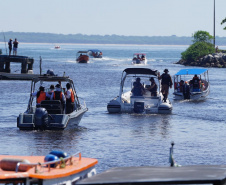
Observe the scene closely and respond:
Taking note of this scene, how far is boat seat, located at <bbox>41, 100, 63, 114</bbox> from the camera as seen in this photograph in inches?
938

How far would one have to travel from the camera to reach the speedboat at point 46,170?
1011cm

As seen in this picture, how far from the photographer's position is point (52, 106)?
23.9 m

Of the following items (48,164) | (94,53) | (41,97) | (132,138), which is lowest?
(132,138)

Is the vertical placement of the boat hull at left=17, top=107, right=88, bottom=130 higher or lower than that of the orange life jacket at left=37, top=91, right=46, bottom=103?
lower

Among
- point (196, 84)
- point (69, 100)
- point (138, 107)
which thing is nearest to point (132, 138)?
point (69, 100)

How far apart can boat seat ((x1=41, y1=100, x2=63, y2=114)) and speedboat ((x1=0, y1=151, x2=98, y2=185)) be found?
12.3 metres

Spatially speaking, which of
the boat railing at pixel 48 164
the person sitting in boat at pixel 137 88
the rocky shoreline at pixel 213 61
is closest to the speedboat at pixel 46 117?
the person sitting in boat at pixel 137 88

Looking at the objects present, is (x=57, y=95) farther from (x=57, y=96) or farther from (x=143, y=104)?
(x=143, y=104)

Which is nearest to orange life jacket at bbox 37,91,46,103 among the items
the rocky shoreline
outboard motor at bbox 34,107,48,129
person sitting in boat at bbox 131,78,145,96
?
outboard motor at bbox 34,107,48,129

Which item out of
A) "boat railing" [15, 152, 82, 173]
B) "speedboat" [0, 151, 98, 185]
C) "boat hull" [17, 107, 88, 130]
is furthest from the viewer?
"boat hull" [17, 107, 88, 130]

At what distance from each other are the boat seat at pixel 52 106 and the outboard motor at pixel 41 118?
24.6 inches

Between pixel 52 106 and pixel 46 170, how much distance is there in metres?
13.5

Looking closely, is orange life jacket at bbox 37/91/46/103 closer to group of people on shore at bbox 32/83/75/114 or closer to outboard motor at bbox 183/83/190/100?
group of people on shore at bbox 32/83/75/114

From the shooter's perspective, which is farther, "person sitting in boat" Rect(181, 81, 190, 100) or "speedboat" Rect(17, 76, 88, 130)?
"person sitting in boat" Rect(181, 81, 190, 100)
